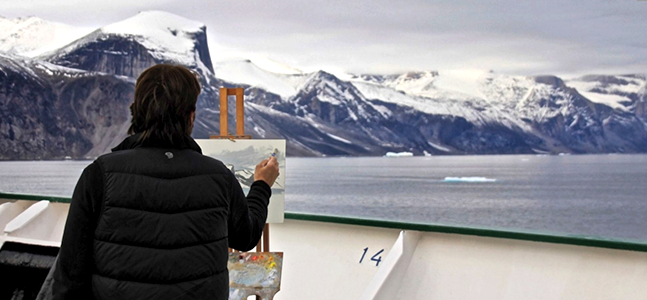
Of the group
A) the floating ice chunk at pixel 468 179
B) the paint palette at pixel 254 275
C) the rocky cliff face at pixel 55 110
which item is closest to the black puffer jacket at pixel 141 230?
the paint palette at pixel 254 275

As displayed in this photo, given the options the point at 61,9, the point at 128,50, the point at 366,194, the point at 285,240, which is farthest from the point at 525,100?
the point at 285,240

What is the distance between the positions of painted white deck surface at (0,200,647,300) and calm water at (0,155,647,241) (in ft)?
112

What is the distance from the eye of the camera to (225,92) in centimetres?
257

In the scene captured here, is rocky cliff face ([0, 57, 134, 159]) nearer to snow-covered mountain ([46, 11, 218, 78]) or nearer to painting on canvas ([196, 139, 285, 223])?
snow-covered mountain ([46, 11, 218, 78])

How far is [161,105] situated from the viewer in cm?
115

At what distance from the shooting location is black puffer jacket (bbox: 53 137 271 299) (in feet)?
3.62

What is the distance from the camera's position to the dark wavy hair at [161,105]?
1.15 meters

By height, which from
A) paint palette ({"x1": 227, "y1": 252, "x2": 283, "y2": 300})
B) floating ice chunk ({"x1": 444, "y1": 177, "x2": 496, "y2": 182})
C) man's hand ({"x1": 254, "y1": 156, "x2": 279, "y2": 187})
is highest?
man's hand ({"x1": 254, "y1": 156, "x2": 279, "y2": 187})

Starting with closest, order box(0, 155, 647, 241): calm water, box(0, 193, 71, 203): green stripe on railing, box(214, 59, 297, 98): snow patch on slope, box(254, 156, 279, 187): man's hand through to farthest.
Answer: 1. box(254, 156, 279, 187): man's hand
2. box(0, 193, 71, 203): green stripe on railing
3. box(0, 155, 647, 241): calm water
4. box(214, 59, 297, 98): snow patch on slope

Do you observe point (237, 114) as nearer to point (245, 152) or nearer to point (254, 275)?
point (245, 152)

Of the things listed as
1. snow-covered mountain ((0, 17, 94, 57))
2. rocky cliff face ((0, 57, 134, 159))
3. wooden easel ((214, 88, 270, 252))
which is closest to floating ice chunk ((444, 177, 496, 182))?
rocky cliff face ((0, 57, 134, 159))

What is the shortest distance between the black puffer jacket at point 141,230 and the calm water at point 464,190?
35868 mm

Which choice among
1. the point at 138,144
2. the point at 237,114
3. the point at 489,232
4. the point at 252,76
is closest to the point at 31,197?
the point at 237,114

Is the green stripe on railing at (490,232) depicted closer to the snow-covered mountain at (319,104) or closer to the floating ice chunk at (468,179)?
the snow-covered mountain at (319,104)
